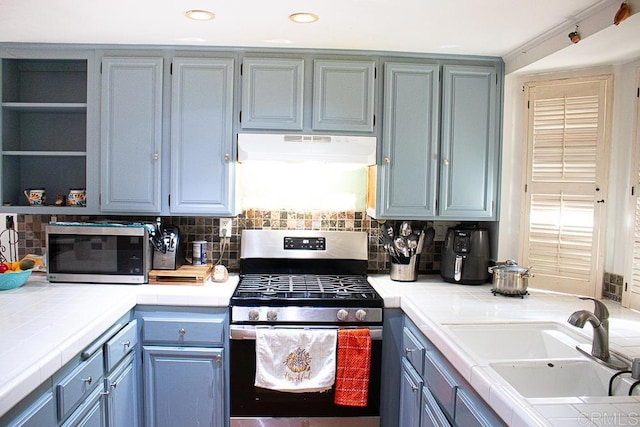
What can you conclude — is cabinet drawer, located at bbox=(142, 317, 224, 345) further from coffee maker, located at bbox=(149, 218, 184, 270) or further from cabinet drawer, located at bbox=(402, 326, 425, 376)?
cabinet drawer, located at bbox=(402, 326, 425, 376)

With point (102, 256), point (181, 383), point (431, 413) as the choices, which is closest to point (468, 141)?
point (431, 413)

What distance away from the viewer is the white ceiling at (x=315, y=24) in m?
1.92

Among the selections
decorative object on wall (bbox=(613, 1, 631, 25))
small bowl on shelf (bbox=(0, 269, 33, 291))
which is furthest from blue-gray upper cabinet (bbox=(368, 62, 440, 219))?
small bowl on shelf (bbox=(0, 269, 33, 291))

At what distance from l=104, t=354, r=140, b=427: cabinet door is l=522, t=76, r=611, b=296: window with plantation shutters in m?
2.20

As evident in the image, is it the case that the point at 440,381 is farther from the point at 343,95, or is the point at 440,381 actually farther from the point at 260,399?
the point at 343,95

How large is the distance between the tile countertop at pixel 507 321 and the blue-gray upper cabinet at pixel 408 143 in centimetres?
48

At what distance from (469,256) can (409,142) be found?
2.44ft

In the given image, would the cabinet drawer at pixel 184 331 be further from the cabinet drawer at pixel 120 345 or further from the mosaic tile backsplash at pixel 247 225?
the mosaic tile backsplash at pixel 247 225

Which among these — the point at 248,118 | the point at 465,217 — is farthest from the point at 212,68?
the point at 465,217

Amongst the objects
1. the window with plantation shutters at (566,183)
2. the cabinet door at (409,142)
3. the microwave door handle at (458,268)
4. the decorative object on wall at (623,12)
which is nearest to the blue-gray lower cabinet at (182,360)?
the cabinet door at (409,142)

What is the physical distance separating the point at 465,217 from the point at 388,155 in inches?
22.7

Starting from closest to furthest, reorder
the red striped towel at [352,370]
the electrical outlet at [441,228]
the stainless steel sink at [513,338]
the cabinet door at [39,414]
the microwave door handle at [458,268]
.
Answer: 1. the cabinet door at [39,414]
2. the stainless steel sink at [513,338]
3. the red striped towel at [352,370]
4. the microwave door handle at [458,268]
5. the electrical outlet at [441,228]

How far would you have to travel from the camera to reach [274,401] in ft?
7.73

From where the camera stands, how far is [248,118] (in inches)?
99.7
